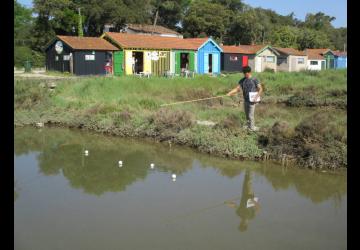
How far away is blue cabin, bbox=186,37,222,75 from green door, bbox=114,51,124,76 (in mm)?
6477

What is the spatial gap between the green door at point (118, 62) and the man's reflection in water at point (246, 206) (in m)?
21.1

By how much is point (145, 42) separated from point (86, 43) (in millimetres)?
4190

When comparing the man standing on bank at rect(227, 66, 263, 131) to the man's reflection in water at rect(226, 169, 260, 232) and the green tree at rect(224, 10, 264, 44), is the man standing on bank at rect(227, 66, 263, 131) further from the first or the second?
the green tree at rect(224, 10, 264, 44)

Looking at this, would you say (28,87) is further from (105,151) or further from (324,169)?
(324,169)

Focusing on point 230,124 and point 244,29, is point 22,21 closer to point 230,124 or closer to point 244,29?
point 244,29

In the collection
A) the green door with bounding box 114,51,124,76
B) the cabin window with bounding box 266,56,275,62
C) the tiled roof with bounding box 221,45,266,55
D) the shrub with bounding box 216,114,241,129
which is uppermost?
the tiled roof with bounding box 221,45,266,55

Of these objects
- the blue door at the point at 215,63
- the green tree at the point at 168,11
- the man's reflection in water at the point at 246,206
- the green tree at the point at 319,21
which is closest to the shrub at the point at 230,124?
the man's reflection in water at the point at 246,206

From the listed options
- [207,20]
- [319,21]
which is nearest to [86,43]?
[207,20]

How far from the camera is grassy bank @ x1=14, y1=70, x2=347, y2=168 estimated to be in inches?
420

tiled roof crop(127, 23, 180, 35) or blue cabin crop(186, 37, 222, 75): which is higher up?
tiled roof crop(127, 23, 180, 35)

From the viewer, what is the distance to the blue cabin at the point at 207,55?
3334 cm

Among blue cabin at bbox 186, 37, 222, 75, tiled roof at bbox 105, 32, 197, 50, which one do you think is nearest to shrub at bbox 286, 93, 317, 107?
blue cabin at bbox 186, 37, 222, 75

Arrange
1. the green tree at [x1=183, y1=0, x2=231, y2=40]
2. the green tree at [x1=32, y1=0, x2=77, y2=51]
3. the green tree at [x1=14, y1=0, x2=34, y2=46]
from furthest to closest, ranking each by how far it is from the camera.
Result: the green tree at [x1=14, y1=0, x2=34, y2=46] < the green tree at [x1=183, y1=0, x2=231, y2=40] < the green tree at [x1=32, y1=0, x2=77, y2=51]
